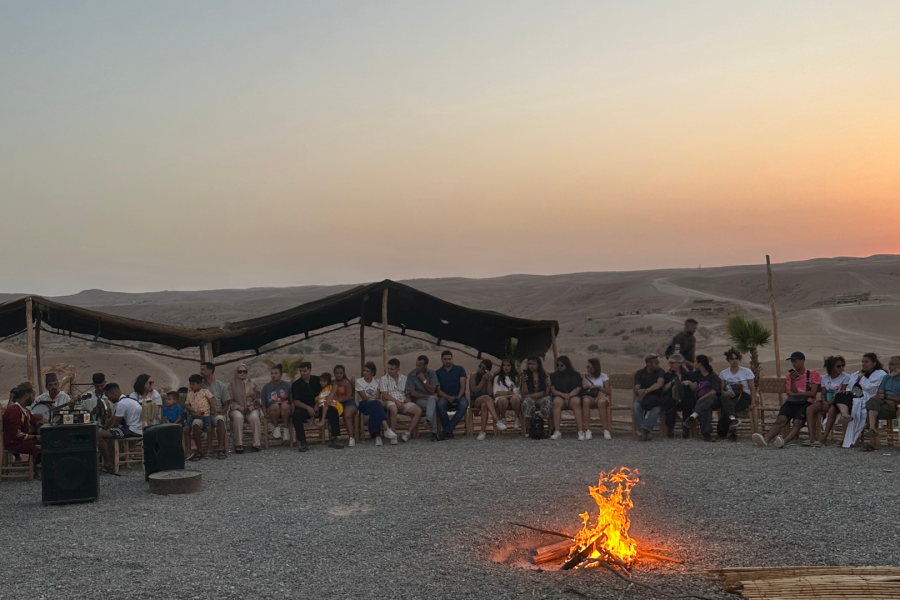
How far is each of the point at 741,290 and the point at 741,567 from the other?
6644 cm

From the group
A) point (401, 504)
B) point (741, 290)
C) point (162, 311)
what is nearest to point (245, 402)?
point (401, 504)

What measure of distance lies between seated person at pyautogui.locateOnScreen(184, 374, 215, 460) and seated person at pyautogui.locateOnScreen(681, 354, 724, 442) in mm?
6891

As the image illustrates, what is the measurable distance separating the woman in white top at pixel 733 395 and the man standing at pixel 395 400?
4.47m

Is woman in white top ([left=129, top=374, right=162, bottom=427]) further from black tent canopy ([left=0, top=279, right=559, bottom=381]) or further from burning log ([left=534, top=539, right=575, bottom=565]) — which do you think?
burning log ([left=534, top=539, right=575, bottom=565])

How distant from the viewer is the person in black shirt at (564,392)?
11844 millimetres

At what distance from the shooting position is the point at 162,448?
29.5 feet

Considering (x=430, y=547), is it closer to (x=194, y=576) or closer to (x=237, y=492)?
(x=194, y=576)

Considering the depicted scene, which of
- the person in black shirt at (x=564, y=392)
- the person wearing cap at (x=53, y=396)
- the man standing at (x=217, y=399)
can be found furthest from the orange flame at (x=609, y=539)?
the person wearing cap at (x=53, y=396)

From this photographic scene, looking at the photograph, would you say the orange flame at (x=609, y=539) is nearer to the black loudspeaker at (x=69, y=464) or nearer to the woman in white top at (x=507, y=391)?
the black loudspeaker at (x=69, y=464)

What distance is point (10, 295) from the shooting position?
12262cm

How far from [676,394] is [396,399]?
4204 millimetres

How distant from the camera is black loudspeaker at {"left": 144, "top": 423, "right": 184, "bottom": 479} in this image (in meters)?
8.88

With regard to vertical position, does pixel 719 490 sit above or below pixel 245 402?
below

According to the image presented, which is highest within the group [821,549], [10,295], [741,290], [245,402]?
[10,295]
